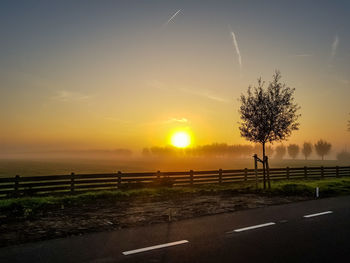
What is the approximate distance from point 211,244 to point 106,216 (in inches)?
184

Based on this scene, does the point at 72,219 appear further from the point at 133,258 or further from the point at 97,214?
the point at 133,258

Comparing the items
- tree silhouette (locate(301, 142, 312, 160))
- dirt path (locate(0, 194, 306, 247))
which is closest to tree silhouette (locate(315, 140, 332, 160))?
tree silhouette (locate(301, 142, 312, 160))

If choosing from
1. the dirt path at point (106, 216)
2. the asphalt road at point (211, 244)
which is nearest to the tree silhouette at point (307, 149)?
the dirt path at point (106, 216)

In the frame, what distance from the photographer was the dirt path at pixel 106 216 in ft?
25.2

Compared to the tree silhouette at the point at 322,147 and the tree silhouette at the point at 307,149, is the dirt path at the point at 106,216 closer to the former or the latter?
the tree silhouette at the point at 322,147

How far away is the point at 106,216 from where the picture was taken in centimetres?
984

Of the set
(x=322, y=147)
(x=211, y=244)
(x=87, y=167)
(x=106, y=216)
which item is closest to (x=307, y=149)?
(x=322, y=147)

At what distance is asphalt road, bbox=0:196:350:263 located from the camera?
5.62 metres

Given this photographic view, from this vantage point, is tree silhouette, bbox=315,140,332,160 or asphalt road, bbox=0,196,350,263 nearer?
asphalt road, bbox=0,196,350,263

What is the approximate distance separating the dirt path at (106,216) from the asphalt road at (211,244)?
27.8 inches

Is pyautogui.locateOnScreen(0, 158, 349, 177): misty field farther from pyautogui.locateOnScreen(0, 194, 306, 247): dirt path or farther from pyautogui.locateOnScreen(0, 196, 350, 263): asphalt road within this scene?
pyautogui.locateOnScreen(0, 196, 350, 263): asphalt road

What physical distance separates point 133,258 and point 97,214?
505 cm

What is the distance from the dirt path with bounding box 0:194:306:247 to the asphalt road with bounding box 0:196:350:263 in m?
0.71

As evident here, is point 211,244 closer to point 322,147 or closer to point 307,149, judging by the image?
point 322,147
